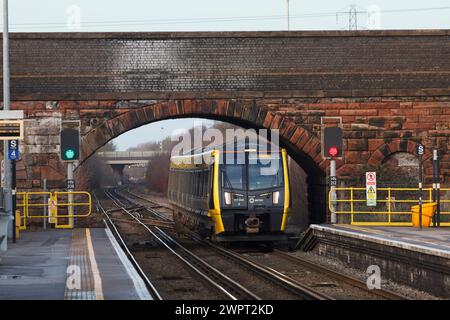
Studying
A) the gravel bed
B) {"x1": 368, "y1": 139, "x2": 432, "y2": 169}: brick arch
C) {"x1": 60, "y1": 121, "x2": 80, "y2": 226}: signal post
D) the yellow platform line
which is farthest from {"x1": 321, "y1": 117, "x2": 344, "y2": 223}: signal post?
the yellow platform line

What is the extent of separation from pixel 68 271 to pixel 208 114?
580 inches

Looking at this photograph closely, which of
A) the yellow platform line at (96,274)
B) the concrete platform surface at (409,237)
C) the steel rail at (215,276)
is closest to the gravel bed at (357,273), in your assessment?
the concrete platform surface at (409,237)

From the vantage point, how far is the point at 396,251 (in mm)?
19141

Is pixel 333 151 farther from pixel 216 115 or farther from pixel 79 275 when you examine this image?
pixel 79 275

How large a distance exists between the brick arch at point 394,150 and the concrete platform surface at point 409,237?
5.76 metres

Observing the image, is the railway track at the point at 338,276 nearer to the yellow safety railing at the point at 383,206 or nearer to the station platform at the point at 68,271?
the station platform at the point at 68,271

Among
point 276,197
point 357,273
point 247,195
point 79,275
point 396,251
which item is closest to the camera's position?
point 79,275

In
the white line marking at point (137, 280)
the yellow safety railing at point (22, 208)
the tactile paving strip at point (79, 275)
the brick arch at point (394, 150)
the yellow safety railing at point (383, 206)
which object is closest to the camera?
the tactile paving strip at point (79, 275)

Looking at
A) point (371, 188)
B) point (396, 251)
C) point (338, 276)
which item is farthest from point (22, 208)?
point (396, 251)

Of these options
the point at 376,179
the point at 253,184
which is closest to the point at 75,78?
the point at 253,184

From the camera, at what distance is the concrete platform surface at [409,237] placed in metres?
18.0

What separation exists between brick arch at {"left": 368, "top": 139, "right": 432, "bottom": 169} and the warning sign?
2.91 metres

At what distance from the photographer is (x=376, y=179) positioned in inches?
1243
